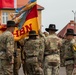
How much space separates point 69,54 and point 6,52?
275cm

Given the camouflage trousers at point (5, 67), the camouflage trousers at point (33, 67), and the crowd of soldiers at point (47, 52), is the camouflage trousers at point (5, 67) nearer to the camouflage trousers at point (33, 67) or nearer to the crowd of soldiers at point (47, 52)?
the crowd of soldiers at point (47, 52)

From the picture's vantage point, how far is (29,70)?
1716 centimetres

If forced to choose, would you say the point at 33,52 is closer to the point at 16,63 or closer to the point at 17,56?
the point at 17,56

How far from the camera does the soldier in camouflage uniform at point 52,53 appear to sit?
16.4m

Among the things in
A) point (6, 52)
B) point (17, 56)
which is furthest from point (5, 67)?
point (17, 56)

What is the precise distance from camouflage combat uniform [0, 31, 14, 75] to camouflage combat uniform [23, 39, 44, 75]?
1.66m

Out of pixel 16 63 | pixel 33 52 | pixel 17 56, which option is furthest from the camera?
pixel 16 63

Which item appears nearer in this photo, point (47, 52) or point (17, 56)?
point (47, 52)

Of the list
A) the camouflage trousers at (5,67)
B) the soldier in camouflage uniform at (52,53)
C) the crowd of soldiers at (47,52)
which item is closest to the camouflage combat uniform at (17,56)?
the crowd of soldiers at (47,52)

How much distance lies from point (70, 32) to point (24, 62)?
5.97ft

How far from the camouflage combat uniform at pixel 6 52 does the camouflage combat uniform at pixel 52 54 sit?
5.65 feet

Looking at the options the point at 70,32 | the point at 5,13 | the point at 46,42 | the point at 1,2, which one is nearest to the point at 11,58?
the point at 46,42

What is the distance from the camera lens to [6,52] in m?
14.9

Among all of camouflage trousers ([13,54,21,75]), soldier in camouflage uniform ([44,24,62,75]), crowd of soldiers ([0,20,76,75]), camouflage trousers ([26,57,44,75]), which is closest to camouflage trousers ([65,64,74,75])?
crowd of soldiers ([0,20,76,75])
